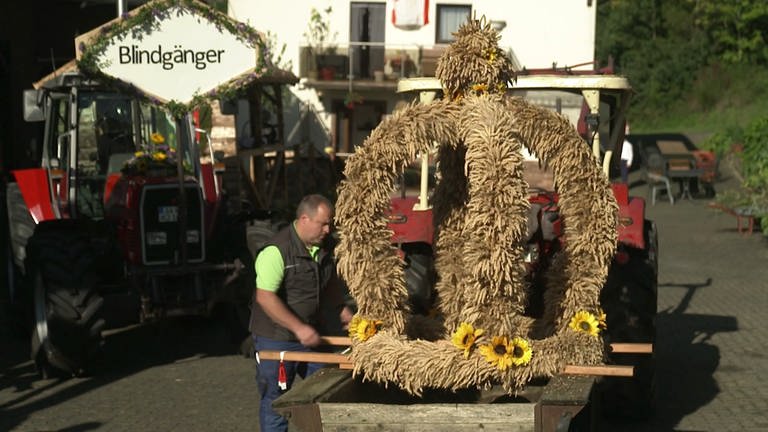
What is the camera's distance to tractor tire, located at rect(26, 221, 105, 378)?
9883 millimetres

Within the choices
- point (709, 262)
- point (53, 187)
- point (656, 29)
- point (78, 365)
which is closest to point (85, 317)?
point (78, 365)

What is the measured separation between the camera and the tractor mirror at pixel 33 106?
11.2 meters

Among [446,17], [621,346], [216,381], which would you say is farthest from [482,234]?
[446,17]

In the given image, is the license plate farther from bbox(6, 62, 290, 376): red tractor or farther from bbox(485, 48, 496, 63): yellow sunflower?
bbox(485, 48, 496, 63): yellow sunflower

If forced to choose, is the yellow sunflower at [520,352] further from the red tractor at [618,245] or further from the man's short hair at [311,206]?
A: the red tractor at [618,245]

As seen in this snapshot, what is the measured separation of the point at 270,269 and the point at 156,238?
4.37m

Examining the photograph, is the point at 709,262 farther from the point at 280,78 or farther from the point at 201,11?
the point at 201,11

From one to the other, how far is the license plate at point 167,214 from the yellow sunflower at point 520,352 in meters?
5.56

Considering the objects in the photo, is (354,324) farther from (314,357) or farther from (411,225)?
(411,225)

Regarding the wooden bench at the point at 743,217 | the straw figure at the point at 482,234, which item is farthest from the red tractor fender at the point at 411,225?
the wooden bench at the point at 743,217

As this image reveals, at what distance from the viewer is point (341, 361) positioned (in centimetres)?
638

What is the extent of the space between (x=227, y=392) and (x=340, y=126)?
86.9 feet

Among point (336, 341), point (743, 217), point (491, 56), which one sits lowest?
point (743, 217)

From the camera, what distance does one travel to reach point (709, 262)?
1802 cm
